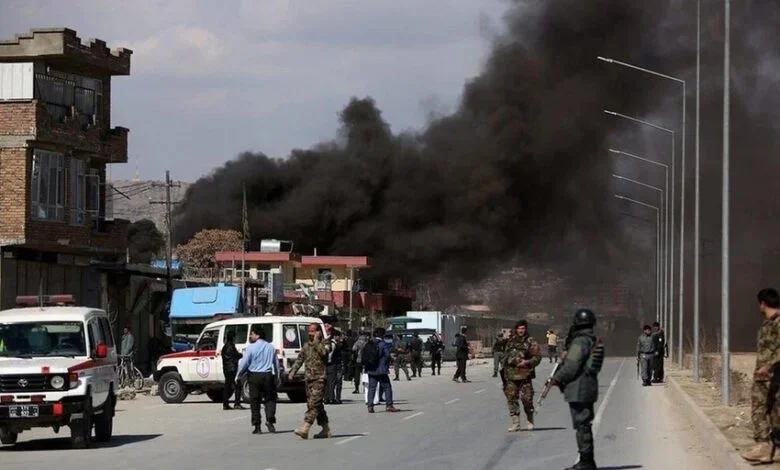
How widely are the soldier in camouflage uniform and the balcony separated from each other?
64.9ft

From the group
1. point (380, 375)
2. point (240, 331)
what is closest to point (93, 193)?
point (240, 331)

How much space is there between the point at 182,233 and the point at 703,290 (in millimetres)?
33913

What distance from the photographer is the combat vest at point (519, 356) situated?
20.9m

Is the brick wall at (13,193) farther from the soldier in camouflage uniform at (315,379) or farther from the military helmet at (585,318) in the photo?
the military helmet at (585,318)

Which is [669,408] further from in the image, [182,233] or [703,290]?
[182,233]

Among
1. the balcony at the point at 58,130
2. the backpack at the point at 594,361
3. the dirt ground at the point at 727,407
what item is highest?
the balcony at the point at 58,130

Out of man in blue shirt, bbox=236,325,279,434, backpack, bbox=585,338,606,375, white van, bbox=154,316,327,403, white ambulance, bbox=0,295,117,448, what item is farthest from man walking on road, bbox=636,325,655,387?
backpack, bbox=585,338,606,375

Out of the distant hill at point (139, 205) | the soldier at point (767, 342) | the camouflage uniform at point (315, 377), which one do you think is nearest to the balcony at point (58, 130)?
the camouflage uniform at point (315, 377)

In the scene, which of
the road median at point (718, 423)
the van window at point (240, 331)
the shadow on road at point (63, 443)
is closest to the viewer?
the road median at point (718, 423)

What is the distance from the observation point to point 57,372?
18.3 m

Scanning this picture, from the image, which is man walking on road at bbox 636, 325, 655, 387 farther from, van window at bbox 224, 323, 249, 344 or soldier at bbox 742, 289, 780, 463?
Result: soldier at bbox 742, 289, 780, 463

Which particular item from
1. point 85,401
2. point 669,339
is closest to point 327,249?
point 669,339

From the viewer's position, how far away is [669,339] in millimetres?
60500

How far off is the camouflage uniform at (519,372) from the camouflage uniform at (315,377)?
2896 mm
